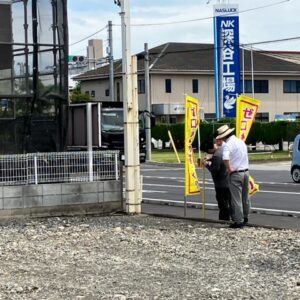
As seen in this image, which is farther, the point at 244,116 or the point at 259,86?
the point at 259,86

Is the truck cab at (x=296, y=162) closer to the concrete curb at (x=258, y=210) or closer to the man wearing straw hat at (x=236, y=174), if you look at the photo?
the concrete curb at (x=258, y=210)

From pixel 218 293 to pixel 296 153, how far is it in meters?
16.2

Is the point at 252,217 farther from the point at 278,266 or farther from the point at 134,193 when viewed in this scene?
the point at 278,266

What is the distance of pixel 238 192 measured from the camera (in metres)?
10.9

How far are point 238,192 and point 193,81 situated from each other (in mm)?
50193

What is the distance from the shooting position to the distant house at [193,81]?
58.9m

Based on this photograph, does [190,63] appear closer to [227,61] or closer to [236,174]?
[227,61]

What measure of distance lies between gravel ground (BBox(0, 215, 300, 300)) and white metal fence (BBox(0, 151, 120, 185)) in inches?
42.3

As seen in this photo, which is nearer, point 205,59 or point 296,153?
point 296,153

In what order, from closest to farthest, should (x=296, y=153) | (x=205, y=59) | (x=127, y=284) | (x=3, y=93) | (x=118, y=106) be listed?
(x=127, y=284) → (x=3, y=93) → (x=296, y=153) → (x=118, y=106) → (x=205, y=59)

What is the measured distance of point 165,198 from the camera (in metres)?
17.3

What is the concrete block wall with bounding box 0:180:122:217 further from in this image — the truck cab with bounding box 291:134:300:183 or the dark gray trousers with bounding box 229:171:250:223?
the truck cab with bounding box 291:134:300:183

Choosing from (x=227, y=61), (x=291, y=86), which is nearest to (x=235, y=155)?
(x=227, y=61)

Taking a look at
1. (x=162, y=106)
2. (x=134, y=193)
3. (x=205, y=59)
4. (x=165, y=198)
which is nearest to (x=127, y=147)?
(x=134, y=193)
